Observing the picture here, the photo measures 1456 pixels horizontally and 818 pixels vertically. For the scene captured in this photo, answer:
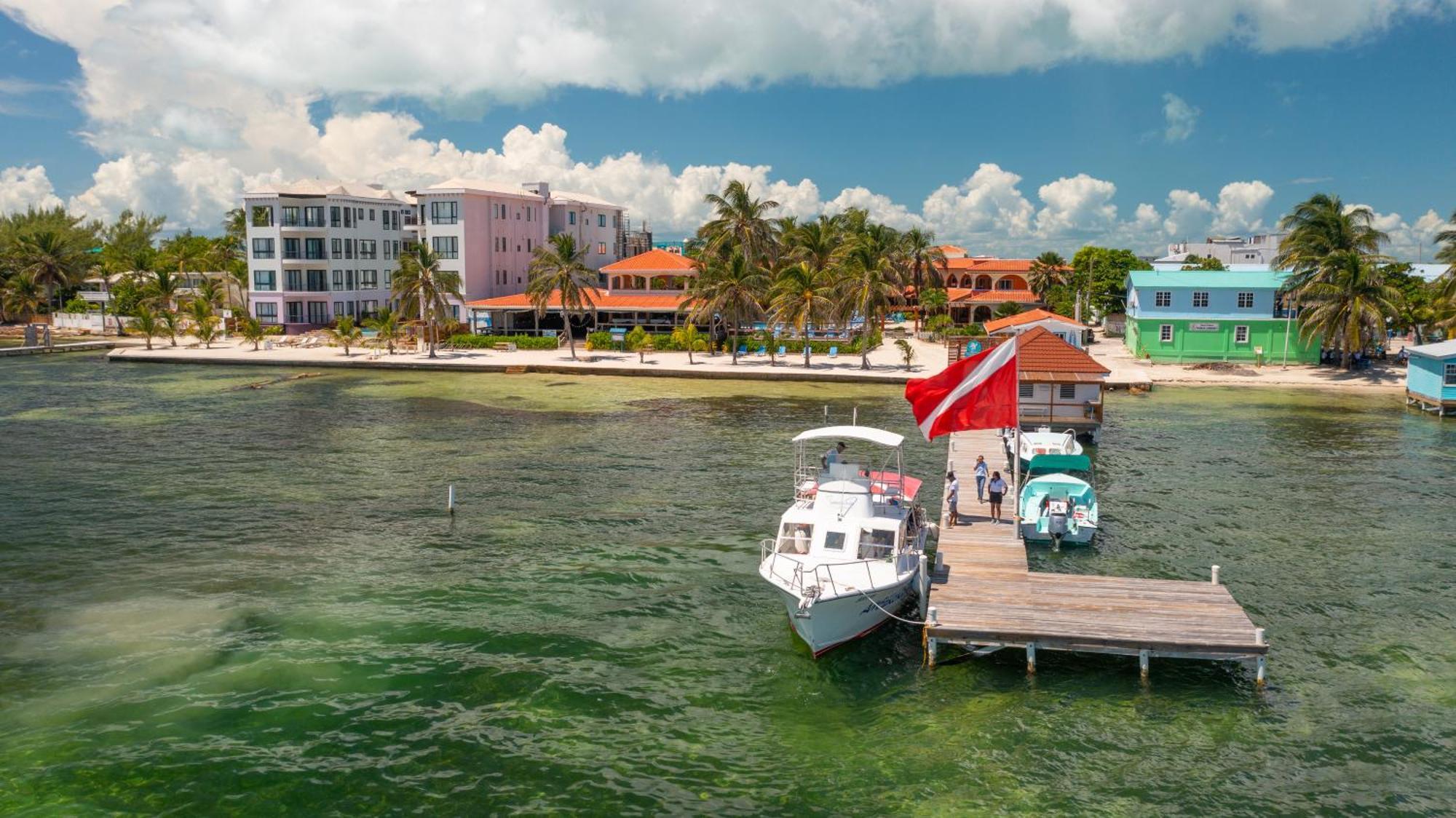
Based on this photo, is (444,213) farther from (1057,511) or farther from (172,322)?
(1057,511)

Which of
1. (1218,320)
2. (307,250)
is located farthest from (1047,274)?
(307,250)

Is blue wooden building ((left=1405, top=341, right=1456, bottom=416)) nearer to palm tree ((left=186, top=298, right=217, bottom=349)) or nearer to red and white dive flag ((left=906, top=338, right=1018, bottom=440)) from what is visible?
red and white dive flag ((left=906, top=338, right=1018, bottom=440))

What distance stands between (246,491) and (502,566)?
1566 centimetres

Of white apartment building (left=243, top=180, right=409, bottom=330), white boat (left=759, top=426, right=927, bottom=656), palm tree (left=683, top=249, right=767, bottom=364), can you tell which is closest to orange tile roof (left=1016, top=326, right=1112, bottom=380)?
white boat (left=759, top=426, right=927, bottom=656)

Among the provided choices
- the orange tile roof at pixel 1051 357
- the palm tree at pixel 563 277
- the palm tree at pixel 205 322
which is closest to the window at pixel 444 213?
the palm tree at pixel 563 277

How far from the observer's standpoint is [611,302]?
97750mm

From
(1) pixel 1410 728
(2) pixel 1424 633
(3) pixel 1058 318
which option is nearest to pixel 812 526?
(1) pixel 1410 728

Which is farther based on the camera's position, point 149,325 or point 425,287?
point 149,325

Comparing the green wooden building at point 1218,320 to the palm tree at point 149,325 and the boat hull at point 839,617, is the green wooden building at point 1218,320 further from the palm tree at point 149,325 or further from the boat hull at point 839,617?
the palm tree at point 149,325

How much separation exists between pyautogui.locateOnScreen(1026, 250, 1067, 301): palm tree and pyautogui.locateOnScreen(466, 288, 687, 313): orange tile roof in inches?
2217

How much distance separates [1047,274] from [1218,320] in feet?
163

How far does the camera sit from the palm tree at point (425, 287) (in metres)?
86.8

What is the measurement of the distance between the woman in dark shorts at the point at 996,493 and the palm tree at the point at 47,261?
121m

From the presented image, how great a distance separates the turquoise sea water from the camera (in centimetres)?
1834
